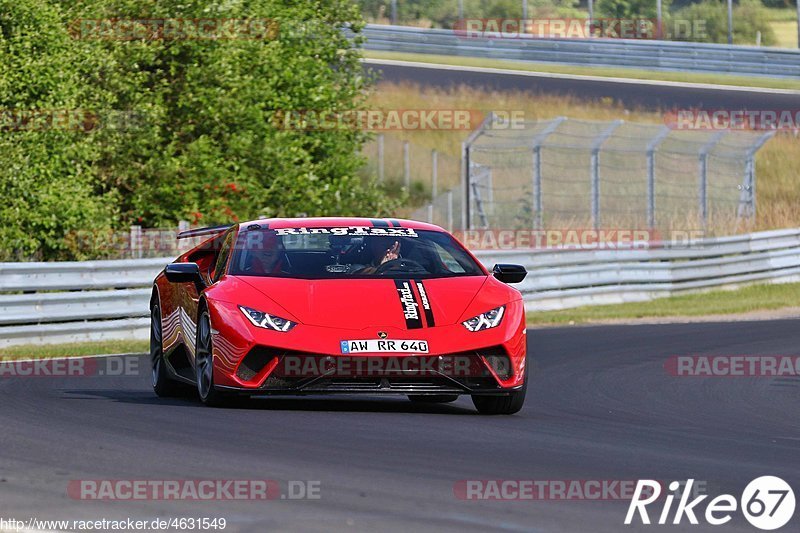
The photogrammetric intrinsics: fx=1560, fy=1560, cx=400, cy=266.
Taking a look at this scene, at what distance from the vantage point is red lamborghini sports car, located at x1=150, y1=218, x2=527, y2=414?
9.50 m

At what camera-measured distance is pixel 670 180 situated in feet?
130

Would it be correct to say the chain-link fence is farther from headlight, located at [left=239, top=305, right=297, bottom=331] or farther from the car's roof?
headlight, located at [left=239, top=305, right=297, bottom=331]

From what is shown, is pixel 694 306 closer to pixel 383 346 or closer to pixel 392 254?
pixel 392 254

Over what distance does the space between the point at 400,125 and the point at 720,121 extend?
28.1 ft

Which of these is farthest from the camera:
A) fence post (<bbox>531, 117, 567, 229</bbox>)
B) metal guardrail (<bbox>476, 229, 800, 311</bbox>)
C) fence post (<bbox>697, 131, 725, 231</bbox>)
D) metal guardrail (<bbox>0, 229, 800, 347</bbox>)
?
fence post (<bbox>697, 131, 725, 231</bbox>)

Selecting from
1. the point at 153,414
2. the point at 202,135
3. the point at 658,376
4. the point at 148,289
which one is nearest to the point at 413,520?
the point at 153,414

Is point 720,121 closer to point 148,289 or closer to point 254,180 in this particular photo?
point 254,180

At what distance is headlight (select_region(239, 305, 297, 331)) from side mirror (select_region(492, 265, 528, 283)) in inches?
65.2

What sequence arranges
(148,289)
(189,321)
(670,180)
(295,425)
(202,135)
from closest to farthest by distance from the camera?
(295,425), (189,321), (148,289), (202,135), (670,180)

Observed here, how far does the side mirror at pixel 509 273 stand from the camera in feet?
34.6

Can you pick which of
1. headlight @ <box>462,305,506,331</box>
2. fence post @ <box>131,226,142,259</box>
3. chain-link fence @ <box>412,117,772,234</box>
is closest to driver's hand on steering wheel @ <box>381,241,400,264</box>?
headlight @ <box>462,305,506,331</box>

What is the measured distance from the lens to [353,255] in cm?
1053

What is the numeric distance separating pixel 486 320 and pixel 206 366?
184cm

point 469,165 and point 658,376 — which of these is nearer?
point 658,376
